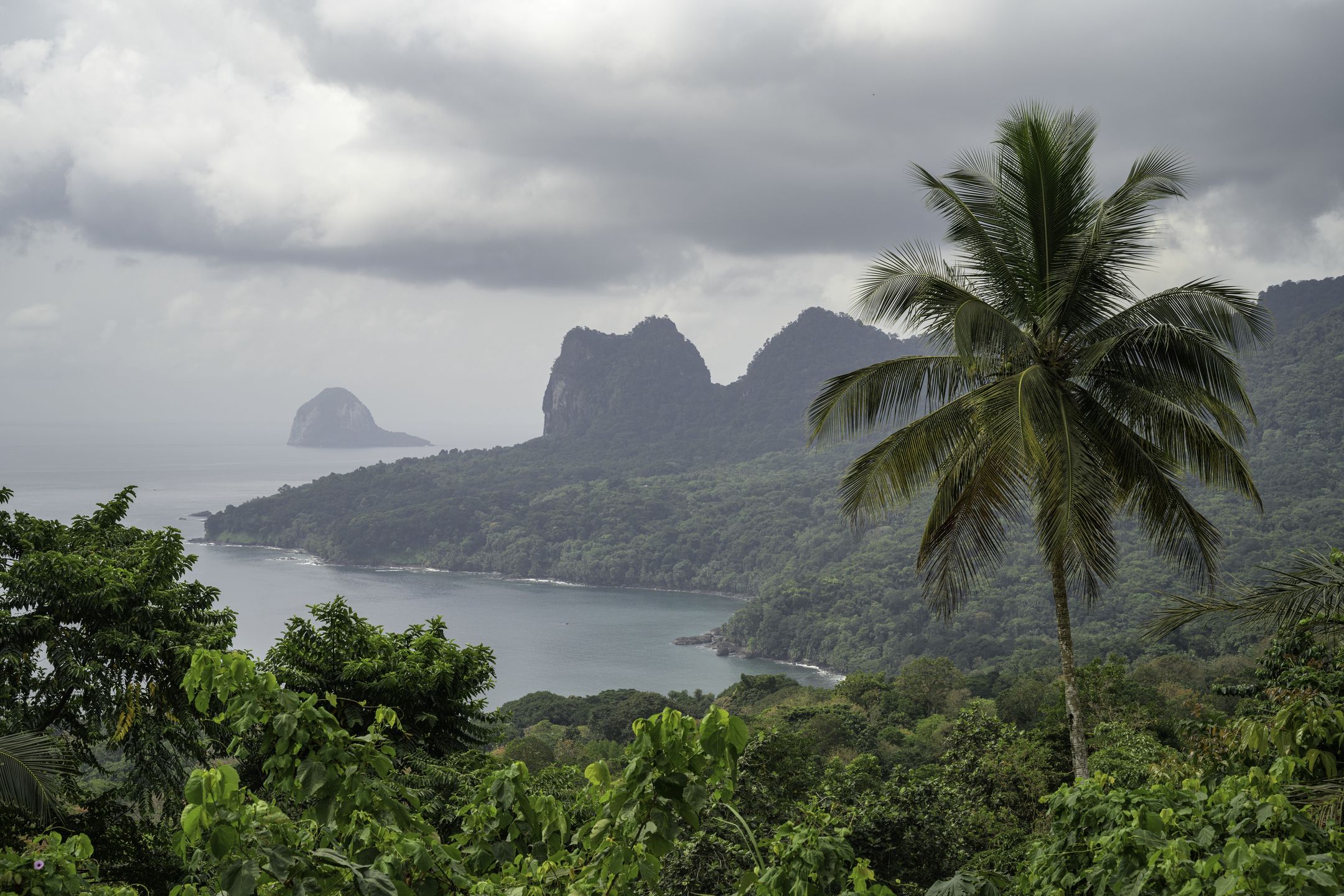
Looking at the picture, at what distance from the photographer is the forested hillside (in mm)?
50781

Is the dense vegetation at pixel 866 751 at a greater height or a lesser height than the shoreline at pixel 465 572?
greater

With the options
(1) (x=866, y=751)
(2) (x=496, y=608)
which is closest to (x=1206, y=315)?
(1) (x=866, y=751)

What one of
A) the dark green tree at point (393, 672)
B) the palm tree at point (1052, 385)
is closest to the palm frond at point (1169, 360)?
the palm tree at point (1052, 385)

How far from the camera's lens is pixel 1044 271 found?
6.01 m

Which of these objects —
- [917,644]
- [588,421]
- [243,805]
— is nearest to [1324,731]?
[243,805]

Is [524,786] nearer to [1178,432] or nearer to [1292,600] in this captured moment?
[1292,600]

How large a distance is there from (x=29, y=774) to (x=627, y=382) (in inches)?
5448

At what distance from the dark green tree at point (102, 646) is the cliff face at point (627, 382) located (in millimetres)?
129731

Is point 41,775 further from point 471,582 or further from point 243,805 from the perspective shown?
point 471,582

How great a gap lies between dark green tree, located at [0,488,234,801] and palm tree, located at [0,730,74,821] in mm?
1097

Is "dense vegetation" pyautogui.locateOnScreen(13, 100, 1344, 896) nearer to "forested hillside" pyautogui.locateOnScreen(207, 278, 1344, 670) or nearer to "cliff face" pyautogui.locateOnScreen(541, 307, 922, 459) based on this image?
"forested hillside" pyautogui.locateOnScreen(207, 278, 1344, 670)

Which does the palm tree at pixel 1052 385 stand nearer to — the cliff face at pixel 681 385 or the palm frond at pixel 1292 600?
the palm frond at pixel 1292 600

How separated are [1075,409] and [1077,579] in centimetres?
136

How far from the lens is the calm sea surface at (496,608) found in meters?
49.2
